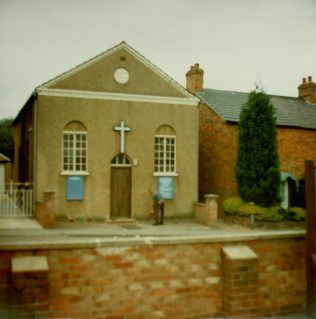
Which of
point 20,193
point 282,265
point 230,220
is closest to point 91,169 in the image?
point 20,193

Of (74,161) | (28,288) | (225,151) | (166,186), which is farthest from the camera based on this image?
(225,151)

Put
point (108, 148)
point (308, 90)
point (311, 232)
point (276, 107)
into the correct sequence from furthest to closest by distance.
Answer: point (308, 90) → point (276, 107) → point (108, 148) → point (311, 232)

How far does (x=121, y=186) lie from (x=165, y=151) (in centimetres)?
285

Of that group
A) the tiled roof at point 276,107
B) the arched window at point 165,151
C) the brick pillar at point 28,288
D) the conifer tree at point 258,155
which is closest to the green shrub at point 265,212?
the conifer tree at point 258,155

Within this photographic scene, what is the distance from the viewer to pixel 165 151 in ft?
69.8

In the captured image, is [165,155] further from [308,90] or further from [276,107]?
[308,90]

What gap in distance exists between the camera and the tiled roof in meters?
24.7

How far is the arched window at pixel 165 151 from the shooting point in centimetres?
2117

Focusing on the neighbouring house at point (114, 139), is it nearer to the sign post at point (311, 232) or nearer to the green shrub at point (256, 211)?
the green shrub at point (256, 211)

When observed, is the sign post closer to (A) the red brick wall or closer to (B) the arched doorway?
(B) the arched doorway

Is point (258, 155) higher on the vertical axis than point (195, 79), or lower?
lower

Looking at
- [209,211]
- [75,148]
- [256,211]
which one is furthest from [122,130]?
[256,211]

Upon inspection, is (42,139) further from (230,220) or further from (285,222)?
(285,222)

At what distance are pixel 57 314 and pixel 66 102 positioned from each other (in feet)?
48.7
